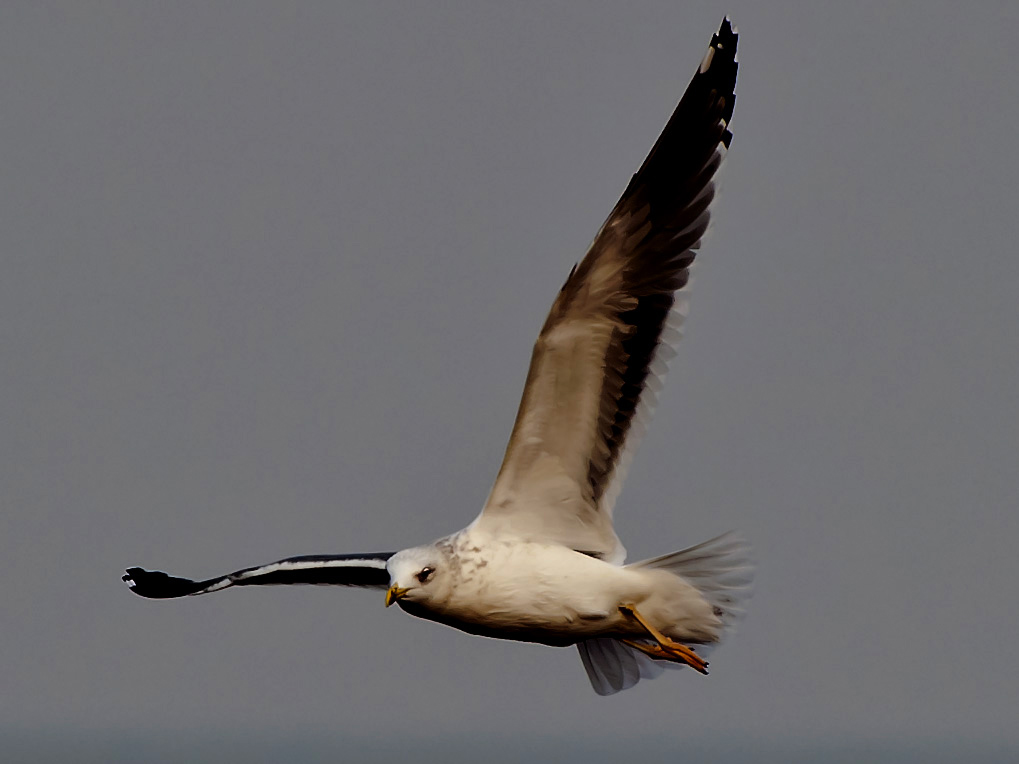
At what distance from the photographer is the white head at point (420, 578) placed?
23.9 feet

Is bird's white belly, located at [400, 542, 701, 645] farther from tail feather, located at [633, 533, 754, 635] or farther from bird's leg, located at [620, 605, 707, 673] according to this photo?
tail feather, located at [633, 533, 754, 635]

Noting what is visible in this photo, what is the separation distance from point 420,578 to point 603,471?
3.91 ft

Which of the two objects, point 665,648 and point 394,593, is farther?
point 665,648

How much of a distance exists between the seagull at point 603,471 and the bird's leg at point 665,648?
0.03 ft

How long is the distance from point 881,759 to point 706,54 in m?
158

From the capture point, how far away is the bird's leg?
25.6ft

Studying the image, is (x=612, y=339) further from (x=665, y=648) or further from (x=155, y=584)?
(x=155, y=584)

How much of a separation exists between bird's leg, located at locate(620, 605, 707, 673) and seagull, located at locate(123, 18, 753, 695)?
11 millimetres

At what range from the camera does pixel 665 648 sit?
309 inches

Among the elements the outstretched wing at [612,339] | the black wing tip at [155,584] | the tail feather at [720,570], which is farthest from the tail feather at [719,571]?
the black wing tip at [155,584]

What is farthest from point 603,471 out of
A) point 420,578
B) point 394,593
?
point 394,593

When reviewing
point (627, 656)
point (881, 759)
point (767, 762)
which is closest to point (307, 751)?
point (767, 762)

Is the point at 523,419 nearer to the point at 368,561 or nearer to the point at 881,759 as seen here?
the point at 368,561

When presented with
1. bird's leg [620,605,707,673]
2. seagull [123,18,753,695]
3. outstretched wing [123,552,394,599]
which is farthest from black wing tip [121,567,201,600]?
bird's leg [620,605,707,673]
